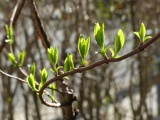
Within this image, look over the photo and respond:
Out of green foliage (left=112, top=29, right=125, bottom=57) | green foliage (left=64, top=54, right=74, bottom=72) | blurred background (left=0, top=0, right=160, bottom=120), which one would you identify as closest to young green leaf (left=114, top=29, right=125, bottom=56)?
green foliage (left=112, top=29, right=125, bottom=57)

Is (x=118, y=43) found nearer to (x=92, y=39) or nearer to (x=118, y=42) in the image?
(x=118, y=42)

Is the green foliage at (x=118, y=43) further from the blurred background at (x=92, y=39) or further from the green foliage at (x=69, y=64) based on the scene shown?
the blurred background at (x=92, y=39)

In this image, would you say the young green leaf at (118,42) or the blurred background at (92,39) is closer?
the young green leaf at (118,42)

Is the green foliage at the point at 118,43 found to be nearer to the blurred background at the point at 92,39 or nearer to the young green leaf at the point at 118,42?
the young green leaf at the point at 118,42

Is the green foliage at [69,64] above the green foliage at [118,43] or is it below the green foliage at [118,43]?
below

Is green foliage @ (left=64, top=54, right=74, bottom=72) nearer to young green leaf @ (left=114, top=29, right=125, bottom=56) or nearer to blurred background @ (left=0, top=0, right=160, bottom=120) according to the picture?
young green leaf @ (left=114, top=29, right=125, bottom=56)

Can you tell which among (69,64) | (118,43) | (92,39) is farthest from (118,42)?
(92,39)

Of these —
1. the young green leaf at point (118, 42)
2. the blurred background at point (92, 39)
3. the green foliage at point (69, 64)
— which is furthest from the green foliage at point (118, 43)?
the blurred background at point (92, 39)

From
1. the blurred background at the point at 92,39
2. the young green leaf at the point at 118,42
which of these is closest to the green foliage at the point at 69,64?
the young green leaf at the point at 118,42

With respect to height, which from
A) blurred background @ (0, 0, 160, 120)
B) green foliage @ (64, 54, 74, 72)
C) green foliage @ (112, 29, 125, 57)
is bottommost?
green foliage @ (64, 54, 74, 72)

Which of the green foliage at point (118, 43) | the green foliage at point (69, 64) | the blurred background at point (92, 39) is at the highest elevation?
the blurred background at point (92, 39)

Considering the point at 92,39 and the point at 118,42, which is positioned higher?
the point at 92,39

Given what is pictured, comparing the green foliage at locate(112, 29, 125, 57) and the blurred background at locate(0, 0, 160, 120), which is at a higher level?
the blurred background at locate(0, 0, 160, 120)

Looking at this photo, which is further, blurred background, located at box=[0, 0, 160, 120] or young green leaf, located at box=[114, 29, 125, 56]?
blurred background, located at box=[0, 0, 160, 120]
